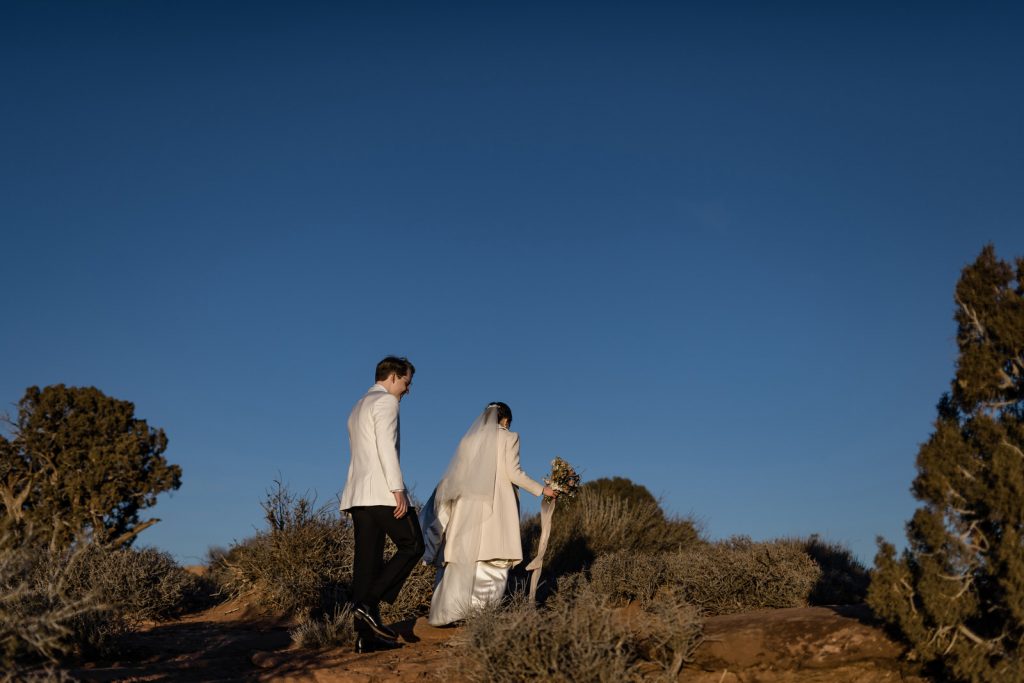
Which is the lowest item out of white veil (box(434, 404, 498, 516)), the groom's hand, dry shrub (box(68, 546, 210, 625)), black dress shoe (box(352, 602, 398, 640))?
black dress shoe (box(352, 602, 398, 640))

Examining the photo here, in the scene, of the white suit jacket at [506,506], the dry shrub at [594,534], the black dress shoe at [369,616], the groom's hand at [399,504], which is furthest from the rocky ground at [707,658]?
the dry shrub at [594,534]

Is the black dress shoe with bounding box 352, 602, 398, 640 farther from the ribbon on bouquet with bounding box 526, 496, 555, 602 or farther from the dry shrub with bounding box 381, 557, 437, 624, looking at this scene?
the dry shrub with bounding box 381, 557, 437, 624

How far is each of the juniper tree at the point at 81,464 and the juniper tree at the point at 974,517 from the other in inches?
591

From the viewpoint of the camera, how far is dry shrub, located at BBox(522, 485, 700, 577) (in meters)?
14.1

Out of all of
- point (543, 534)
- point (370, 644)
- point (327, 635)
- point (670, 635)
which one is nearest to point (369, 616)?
point (370, 644)

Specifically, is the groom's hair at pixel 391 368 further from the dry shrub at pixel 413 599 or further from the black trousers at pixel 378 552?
the dry shrub at pixel 413 599

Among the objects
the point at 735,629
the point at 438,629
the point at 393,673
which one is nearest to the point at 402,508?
the point at 393,673

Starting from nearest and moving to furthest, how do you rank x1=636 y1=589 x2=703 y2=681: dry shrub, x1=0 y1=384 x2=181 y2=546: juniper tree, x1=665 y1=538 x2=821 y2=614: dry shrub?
x1=636 y1=589 x2=703 y2=681: dry shrub → x1=665 y1=538 x2=821 y2=614: dry shrub → x1=0 y1=384 x2=181 y2=546: juniper tree

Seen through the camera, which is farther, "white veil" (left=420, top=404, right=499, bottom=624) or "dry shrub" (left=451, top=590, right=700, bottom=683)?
"white veil" (left=420, top=404, right=499, bottom=624)

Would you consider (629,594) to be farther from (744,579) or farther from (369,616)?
(369,616)

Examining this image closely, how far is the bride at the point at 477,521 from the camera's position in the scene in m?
9.09

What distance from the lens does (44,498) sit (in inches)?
698

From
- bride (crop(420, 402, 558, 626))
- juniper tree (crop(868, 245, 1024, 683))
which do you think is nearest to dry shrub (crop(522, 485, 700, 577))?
bride (crop(420, 402, 558, 626))

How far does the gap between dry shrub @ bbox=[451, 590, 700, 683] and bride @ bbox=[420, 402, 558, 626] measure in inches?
82.8
